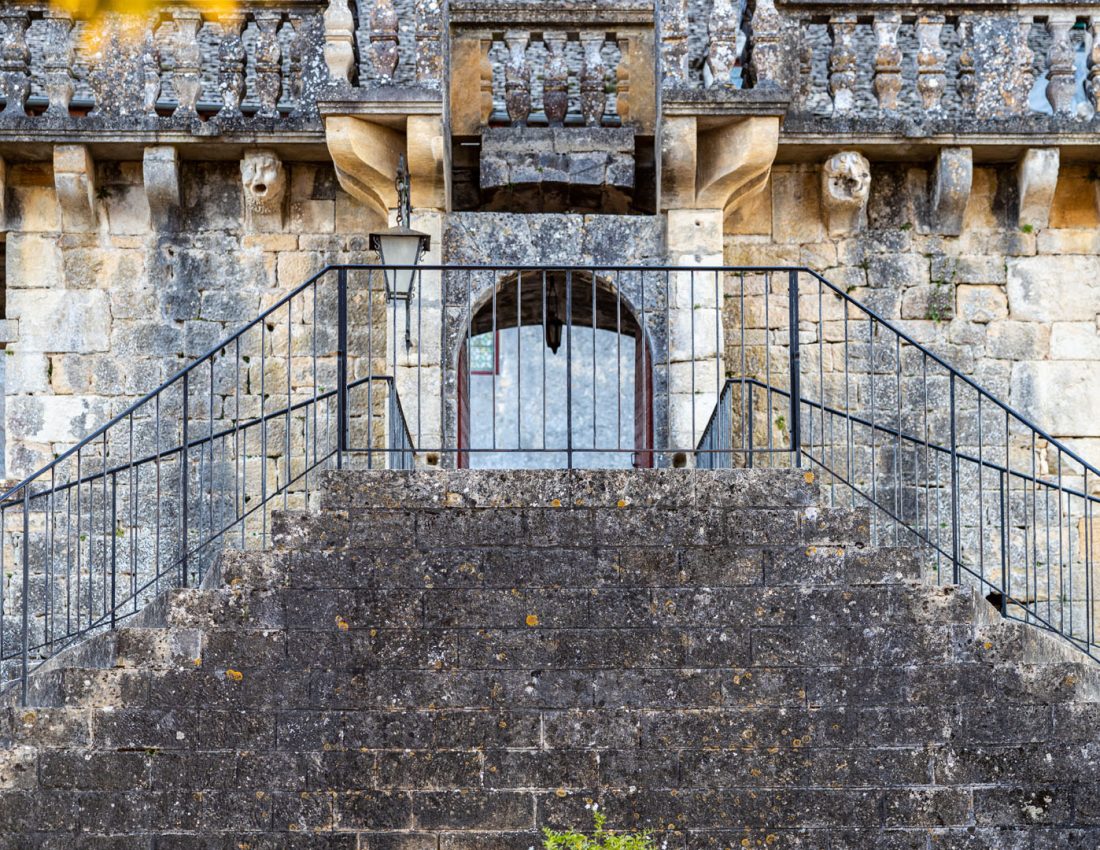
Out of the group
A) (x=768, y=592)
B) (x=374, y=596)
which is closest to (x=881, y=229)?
(x=768, y=592)

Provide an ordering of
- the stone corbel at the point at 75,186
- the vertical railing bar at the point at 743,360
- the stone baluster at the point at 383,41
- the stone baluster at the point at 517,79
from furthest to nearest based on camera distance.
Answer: the stone baluster at the point at 517,79
the stone corbel at the point at 75,186
the vertical railing bar at the point at 743,360
the stone baluster at the point at 383,41

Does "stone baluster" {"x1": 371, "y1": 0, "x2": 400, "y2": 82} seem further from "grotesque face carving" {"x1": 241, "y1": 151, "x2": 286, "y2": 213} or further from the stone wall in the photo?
the stone wall

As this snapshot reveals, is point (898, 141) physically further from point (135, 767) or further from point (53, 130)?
point (135, 767)

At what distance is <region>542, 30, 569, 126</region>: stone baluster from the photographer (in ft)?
32.3

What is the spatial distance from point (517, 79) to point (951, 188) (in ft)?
8.39

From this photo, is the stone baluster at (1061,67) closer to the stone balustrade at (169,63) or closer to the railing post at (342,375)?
the stone balustrade at (169,63)

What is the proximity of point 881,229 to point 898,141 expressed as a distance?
569mm

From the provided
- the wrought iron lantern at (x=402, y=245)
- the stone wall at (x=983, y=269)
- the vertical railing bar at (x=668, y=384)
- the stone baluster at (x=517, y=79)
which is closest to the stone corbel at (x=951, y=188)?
the stone wall at (x=983, y=269)

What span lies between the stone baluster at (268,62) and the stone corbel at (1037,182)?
14.0 feet

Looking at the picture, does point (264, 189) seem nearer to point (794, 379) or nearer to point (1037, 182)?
point (794, 379)

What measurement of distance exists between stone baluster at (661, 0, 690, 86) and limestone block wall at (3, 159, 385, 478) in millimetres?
1978

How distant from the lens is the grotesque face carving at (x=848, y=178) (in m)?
9.66

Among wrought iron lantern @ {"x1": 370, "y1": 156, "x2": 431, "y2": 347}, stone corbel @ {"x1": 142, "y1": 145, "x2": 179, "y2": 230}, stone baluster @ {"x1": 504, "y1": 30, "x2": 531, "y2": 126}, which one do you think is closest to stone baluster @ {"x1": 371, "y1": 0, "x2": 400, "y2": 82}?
wrought iron lantern @ {"x1": 370, "y1": 156, "x2": 431, "y2": 347}

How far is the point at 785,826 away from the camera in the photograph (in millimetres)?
5941
